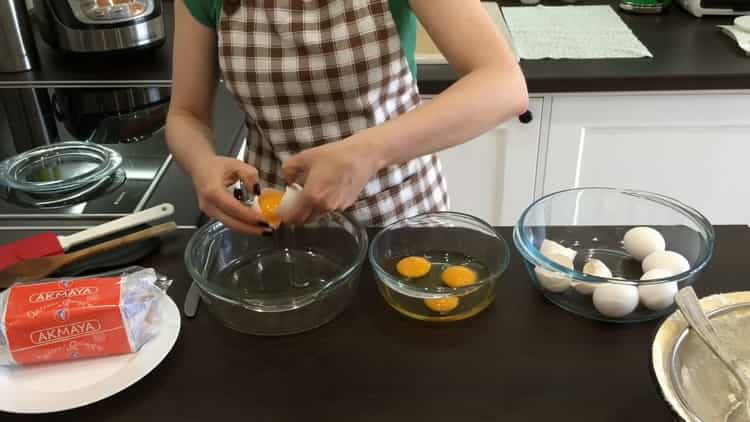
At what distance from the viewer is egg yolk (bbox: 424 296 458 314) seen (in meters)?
0.78

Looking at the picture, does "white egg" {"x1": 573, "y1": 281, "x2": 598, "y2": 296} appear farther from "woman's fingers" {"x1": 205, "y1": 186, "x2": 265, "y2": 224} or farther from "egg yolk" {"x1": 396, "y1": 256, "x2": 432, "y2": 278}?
"woman's fingers" {"x1": 205, "y1": 186, "x2": 265, "y2": 224}


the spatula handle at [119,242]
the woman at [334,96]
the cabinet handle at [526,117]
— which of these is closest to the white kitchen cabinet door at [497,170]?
the cabinet handle at [526,117]

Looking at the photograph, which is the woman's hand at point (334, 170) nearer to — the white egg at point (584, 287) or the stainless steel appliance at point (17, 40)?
the white egg at point (584, 287)

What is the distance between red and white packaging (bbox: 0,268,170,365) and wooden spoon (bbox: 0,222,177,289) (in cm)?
12

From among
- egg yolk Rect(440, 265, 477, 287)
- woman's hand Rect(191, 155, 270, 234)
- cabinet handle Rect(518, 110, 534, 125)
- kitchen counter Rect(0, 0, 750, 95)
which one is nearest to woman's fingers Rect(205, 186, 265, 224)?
woman's hand Rect(191, 155, 270, 234)

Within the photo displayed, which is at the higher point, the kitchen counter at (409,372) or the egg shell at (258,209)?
the egg shell at (258,209)

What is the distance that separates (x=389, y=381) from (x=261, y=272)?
0.84 ft

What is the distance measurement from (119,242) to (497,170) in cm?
101

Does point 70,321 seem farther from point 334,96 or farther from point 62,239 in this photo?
point 334,96

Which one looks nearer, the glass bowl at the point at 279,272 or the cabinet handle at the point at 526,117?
the glass bowl at the point at 279,272

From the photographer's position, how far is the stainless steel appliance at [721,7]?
1.76 meters

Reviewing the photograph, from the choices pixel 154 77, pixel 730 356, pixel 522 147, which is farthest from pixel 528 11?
pixel 730 356

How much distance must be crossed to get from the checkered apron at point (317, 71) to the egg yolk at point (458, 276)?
0.29 metres

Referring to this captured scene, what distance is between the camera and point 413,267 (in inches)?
33.4
